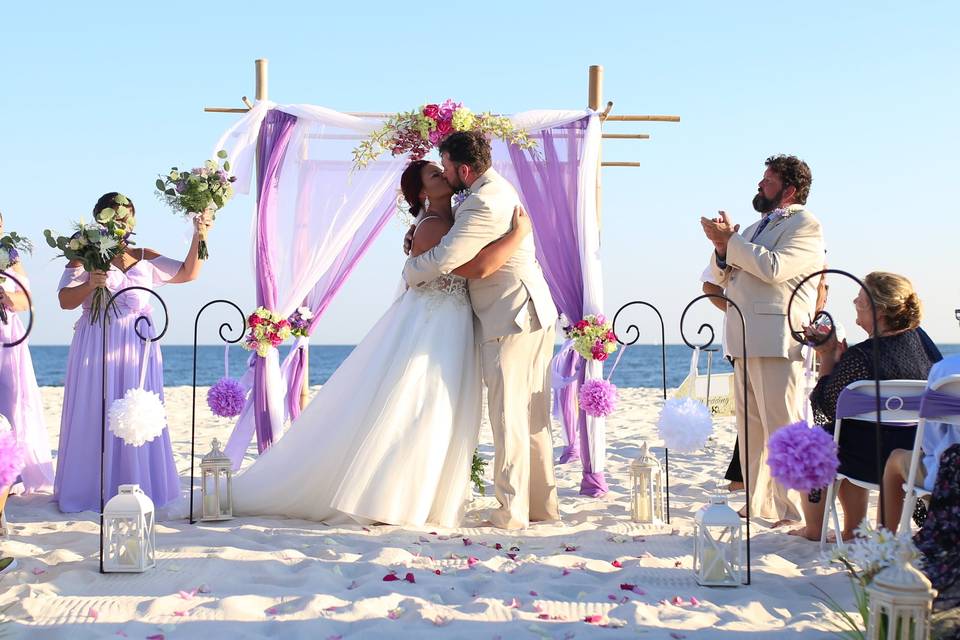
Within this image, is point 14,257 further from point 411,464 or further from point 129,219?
point 411,464

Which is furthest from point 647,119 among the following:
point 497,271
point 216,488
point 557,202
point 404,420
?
point 216,488

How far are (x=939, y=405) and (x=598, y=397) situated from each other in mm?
2665

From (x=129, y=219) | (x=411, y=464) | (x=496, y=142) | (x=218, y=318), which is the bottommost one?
(x=411, y=464)

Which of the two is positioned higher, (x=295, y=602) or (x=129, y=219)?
(x=129, y=219)

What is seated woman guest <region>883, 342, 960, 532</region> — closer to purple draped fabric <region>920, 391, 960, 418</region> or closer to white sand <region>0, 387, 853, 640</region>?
purple draped fabric <region>920, 391, 960, 418</region>

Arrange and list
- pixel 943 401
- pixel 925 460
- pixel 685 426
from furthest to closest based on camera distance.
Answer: pixel 685 426, pixel 925 460, pixel 943 401

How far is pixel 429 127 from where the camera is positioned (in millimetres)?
5551

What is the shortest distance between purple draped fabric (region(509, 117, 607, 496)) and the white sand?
175cm

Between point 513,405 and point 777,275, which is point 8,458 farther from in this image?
point 777,275

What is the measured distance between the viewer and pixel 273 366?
6.35 metres

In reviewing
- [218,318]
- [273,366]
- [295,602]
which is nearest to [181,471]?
[273,366]

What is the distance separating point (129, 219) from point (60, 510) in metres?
1.69

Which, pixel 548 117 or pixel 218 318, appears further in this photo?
pixel 548 117

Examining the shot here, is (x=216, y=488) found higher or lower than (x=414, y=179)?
lower
